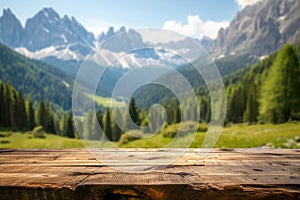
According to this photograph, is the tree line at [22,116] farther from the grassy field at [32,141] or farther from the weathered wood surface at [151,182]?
the weathered wood surface at [151,182]

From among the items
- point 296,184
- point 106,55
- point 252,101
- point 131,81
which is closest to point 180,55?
point 131,81

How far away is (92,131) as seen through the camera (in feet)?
5.84

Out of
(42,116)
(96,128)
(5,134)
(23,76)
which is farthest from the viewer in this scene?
(23,76)

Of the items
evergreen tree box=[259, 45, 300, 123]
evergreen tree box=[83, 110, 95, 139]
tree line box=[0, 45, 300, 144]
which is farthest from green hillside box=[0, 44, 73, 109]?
evergreen tree box=[83, 110, 95, 139]

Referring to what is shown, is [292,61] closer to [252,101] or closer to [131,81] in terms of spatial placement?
[252,101]

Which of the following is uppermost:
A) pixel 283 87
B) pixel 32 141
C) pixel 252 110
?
pixel 283 87

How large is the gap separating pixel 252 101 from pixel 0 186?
5628 cm

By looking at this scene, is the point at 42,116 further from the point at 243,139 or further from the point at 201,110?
the point at 201,110

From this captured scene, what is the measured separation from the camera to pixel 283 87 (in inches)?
1428

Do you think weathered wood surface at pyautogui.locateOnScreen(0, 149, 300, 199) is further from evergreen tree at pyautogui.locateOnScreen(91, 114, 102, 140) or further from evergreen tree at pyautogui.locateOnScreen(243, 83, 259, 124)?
evergreen tree at pyautogui.locateOnScreen(243, 83, 259, 124)

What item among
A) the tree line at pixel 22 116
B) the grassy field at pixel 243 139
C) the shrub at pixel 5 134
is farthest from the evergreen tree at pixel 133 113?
the tree line at pixel 22 116

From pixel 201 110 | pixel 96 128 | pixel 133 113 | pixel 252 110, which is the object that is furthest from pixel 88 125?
pixel 252 110

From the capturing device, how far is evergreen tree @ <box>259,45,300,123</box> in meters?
35.9

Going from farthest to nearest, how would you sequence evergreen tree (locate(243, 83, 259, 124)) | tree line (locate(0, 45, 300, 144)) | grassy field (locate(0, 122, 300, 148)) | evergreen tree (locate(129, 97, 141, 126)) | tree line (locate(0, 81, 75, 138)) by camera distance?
tree line (locate(0, 81, 75, 138)) → evergreen tree (locate(243, 83, 259, 124)) → grassy field (locate(0, 122, 300, 148)) → evergreen tree (locate(129, 97, 141, 126)) → tree line (locate(0, 45, 300, 144))
